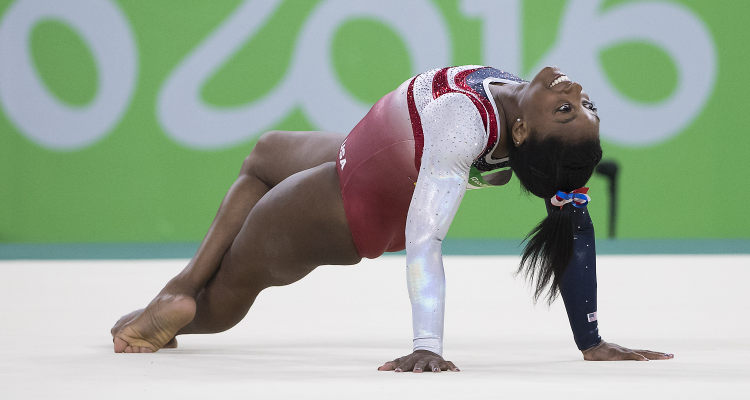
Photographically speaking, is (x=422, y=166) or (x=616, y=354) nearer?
(x=422, y=166)

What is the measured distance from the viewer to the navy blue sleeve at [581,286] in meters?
2.19

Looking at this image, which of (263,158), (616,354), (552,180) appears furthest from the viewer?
(263,158)

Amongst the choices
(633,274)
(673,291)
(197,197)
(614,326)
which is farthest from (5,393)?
(197,197)

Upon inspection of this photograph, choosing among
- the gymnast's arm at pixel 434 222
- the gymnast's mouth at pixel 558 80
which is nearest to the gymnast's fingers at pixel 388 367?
the gymnast's arm at pixel 434 222

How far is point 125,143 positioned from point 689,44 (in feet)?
12.0

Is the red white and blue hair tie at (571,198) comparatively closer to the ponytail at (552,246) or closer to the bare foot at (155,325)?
Answer: the ponytail at (552,246)

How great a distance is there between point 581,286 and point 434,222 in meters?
0.52

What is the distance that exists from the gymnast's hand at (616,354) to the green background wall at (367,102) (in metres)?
4.34

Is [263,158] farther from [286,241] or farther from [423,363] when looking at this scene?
[423,363]

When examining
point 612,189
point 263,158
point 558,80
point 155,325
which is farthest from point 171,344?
point 612,189

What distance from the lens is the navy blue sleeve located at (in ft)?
7.18

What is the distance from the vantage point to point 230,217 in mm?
2422

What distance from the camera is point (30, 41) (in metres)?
6.68

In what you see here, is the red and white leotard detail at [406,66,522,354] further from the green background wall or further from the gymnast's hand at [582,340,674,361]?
the green background wall
